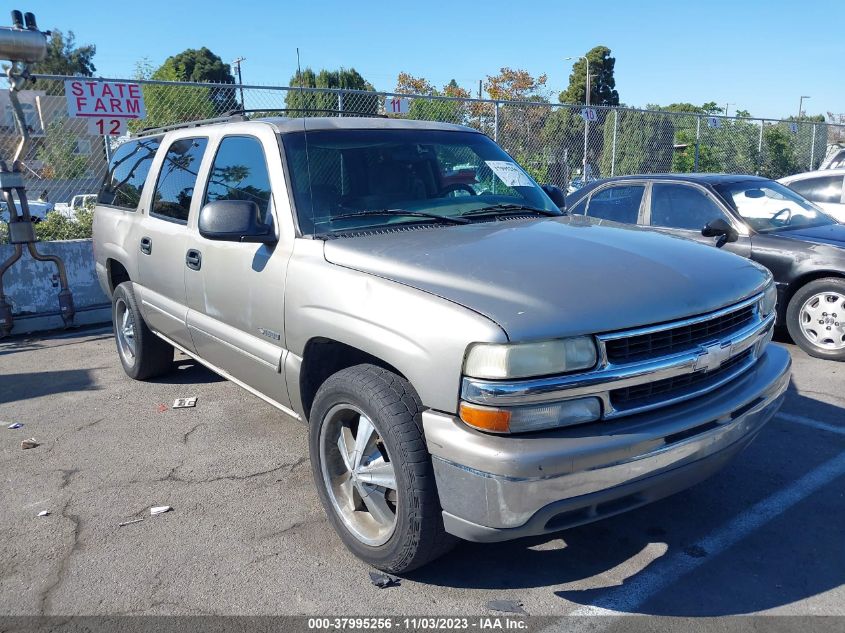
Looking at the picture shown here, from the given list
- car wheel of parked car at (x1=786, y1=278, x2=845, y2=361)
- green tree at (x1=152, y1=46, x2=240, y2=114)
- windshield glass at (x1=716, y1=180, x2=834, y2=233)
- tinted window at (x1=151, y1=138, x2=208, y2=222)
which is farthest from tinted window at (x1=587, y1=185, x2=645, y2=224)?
green tree at (x1=152, y1=46, x2=240, y2=114)

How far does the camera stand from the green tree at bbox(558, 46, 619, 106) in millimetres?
55812

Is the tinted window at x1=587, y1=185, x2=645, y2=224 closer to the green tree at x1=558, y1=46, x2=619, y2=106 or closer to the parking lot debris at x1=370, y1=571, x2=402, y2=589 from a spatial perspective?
the parking lot debris at x1=370, y1=571, x2=402, y2=589

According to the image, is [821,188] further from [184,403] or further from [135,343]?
[135,343]

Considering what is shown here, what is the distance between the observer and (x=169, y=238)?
Answer: 15.1 feet

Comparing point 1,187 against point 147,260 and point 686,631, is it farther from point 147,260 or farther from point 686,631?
point 686,631

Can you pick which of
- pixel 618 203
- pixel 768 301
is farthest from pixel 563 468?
pixel 618 203

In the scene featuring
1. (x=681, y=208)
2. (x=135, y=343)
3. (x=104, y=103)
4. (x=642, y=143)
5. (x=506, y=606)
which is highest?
(x=104, y=103)

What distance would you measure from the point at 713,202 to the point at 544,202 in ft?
11.2

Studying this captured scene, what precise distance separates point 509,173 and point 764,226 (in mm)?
3629

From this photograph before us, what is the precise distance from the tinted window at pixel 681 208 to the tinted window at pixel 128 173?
4.85 meters

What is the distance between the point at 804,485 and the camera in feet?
12.3

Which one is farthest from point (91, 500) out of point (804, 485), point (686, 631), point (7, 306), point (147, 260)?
point (7, 306)

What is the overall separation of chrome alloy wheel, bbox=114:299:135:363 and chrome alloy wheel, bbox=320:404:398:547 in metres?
3.12

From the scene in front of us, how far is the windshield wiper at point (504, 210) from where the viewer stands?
3.77 meters
